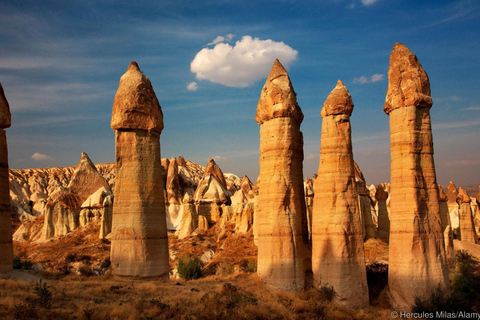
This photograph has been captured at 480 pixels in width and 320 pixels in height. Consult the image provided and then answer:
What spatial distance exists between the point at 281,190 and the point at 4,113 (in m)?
11.4

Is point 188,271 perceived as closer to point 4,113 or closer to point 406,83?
point 4,113

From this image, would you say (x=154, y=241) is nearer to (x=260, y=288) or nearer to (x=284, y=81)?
(x=260, y=288)

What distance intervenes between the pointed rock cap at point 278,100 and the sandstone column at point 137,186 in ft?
13.8

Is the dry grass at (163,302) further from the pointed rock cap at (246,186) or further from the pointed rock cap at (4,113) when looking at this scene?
the pointed rock cap at (246,186)

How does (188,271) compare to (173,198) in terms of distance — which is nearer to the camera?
(188,271)

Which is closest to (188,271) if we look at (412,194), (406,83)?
(412,194)

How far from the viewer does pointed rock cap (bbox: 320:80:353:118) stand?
18656 mm

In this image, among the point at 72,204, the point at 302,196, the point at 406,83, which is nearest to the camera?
the point at 406,83

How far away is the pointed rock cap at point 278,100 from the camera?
1884cm

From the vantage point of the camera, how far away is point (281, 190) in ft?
60.0

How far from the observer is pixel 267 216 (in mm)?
18422

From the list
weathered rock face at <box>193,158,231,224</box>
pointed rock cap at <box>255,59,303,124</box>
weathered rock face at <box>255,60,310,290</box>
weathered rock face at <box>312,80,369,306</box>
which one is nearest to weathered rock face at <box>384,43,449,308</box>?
weathered rock face at <box>312,80,369,306</box>

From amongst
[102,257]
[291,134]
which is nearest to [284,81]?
[291,134]

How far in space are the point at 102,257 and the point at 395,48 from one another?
24137mm
